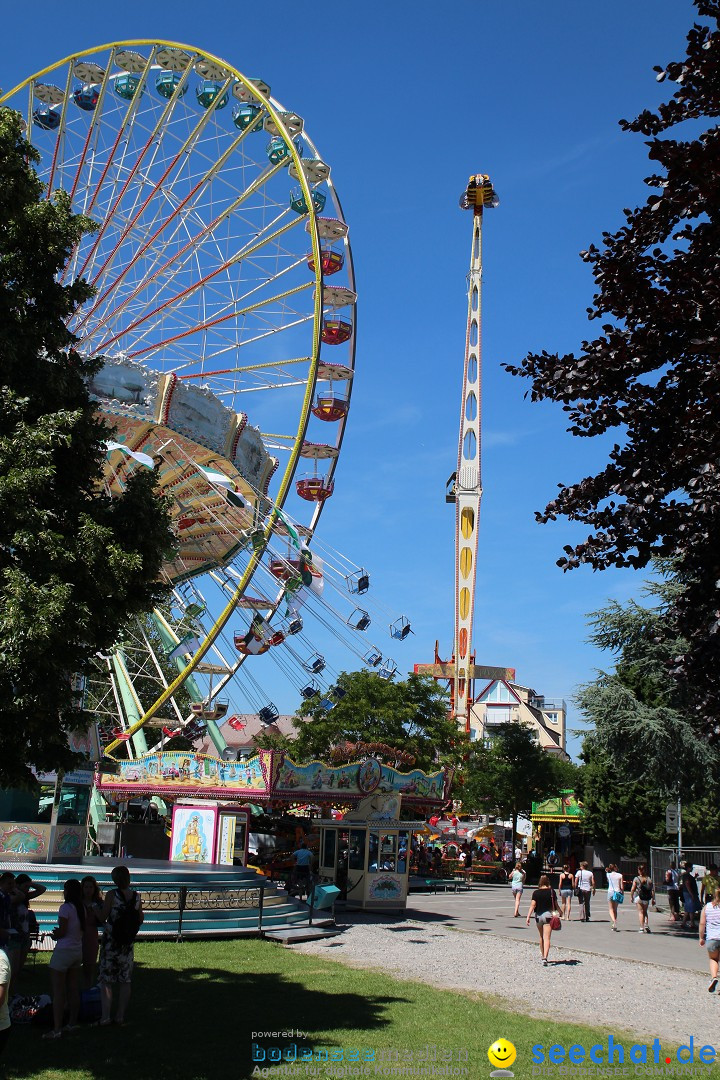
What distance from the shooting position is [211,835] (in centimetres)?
2419

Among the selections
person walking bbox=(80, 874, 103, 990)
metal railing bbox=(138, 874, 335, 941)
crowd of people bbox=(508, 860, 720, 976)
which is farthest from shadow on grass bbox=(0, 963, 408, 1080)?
crowd of people bbox=(508, 860, 720, 976)

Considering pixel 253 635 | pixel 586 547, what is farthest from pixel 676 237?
pixel 253 635

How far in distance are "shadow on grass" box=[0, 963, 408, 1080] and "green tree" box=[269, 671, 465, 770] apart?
94.7 ft

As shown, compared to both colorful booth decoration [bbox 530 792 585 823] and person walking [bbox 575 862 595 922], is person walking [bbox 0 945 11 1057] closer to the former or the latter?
person walking [bbox 575 862 595 922]

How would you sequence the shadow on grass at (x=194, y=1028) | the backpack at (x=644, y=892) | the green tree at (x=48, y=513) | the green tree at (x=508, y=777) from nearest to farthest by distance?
the shadow on grass at (x=194, y=1028) < the green tree at (x=48, y=513) < the backpack at (x=644, y=892) < the green tree at (x=508, y=777)

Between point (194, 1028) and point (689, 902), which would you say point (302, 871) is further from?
point (194, 1028)

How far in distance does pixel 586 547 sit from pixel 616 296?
1.89 metres

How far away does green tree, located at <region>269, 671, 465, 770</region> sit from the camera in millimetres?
41375

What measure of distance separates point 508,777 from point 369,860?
2435 centimetres

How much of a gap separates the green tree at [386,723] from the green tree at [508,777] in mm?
3642

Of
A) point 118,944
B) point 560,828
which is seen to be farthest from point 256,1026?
point 560,828

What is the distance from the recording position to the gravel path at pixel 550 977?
10.7 m

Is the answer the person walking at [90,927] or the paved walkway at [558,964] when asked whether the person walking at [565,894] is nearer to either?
the paved walkway at [558,964]

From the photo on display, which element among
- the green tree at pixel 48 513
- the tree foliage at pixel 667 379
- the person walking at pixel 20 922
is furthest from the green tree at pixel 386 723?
the tree foliage at pixel 667 379
